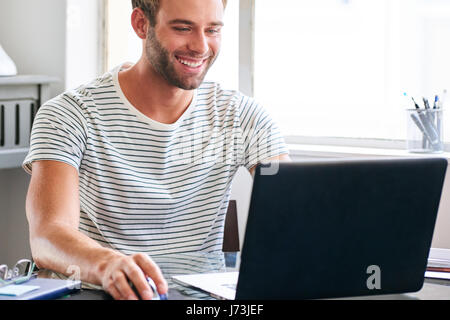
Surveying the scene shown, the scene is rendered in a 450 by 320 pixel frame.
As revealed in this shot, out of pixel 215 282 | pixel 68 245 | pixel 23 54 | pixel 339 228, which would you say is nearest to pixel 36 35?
pixel 23 54

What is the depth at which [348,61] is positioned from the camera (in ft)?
7.64

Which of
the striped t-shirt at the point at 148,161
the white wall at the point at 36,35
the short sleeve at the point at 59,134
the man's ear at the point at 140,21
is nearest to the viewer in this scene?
the short sleeve at the point at 59,134

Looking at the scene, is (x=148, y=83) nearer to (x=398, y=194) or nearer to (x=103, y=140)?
(x=103, y=140)

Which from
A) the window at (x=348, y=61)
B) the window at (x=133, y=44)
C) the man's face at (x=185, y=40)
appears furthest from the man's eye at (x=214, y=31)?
the window at (x=133, y=44)

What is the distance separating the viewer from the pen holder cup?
203cm

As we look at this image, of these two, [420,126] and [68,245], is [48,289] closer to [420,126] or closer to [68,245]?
[68,245]

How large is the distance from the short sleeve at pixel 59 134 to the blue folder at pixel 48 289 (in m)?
0.39

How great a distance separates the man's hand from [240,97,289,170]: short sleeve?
0.70m

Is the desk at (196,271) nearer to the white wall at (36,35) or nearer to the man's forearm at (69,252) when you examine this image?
the man's forearm at (69,252)

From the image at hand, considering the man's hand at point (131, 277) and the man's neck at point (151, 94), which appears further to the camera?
the man's neck at point (151, 94)

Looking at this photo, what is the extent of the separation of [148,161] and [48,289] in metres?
0.58

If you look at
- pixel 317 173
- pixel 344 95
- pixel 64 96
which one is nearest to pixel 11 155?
pixel 64 96

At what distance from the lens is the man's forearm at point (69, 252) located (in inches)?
40.6
